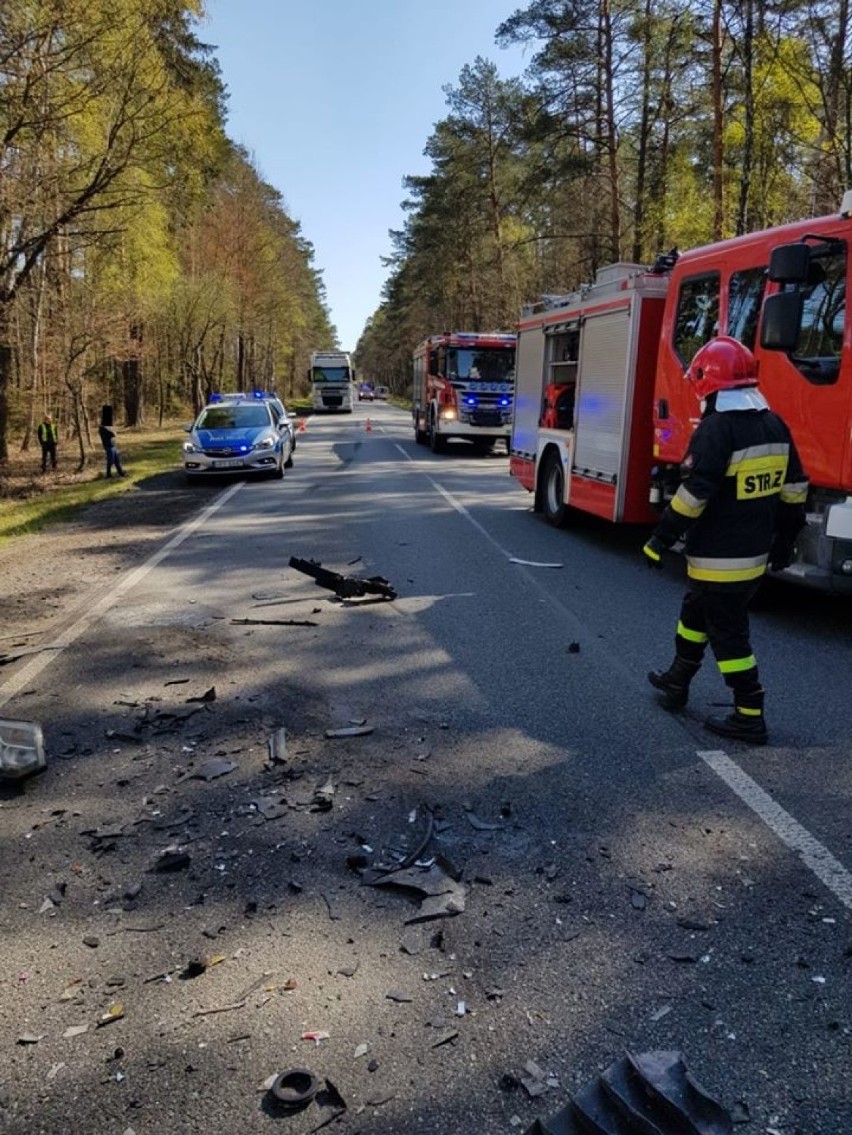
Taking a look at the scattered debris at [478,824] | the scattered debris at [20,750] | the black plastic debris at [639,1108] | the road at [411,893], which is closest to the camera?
the black plastic debris at [639,1108]

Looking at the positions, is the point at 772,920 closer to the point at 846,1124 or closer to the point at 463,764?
the point at 846,1124

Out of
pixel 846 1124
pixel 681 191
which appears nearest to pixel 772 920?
pixel 846 1124

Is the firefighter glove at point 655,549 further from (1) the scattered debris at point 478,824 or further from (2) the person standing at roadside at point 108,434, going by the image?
(2) the person standing at roadside at point 108,434

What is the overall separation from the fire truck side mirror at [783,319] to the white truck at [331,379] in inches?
2016

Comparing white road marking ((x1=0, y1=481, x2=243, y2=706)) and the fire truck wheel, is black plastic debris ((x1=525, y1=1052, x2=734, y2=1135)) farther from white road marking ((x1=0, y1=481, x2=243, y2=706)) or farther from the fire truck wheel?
the fire truck wheel

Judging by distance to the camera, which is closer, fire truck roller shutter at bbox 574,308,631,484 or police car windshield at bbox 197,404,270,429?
fire truck roller shutter at bbox 574,308,631,484

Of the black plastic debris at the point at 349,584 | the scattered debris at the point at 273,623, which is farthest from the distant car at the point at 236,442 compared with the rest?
the scattered debris at the point at 273,623

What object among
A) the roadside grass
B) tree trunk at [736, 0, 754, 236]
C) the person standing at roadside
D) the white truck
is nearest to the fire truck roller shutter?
the roadside grass

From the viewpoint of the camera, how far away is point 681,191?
26.2 metres

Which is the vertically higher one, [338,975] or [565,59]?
[565,59]

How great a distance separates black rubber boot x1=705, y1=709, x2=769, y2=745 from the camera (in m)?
4.41

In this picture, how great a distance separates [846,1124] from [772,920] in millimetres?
843

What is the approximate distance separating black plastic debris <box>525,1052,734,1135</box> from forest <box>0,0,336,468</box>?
1433cm

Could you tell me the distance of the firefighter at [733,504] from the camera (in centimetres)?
435
